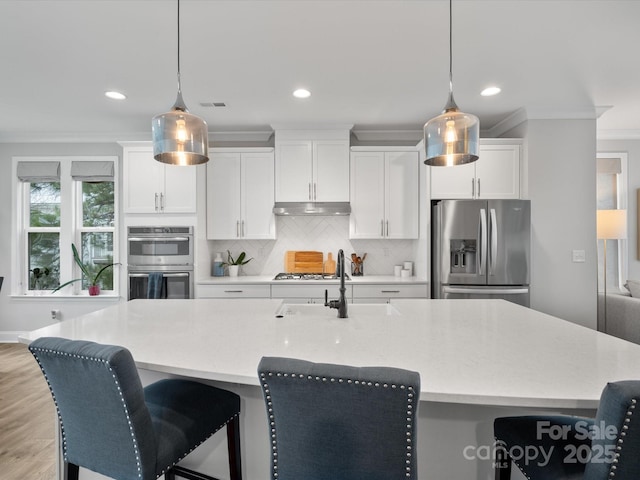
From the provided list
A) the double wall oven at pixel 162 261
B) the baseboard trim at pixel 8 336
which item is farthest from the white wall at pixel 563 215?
the baseboard trim at pixel 8 336

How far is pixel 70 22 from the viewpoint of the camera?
86.4 inches

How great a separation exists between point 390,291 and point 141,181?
9.62 feet

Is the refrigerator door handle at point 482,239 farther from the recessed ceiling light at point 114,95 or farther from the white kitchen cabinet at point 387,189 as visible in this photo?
the recessed ceiling light at point 114,95

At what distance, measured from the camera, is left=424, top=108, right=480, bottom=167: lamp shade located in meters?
1.78

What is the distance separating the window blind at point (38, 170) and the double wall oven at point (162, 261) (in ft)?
5.29

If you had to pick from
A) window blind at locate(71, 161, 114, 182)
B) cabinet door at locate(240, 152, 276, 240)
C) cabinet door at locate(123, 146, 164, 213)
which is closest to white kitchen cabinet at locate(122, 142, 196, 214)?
cabinet door at locate(123, 146, 164, 213)

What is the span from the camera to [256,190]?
4.19 metres

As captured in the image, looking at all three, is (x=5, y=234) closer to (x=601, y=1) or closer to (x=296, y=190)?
(x=296, y=190)

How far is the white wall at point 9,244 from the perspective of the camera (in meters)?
4.59

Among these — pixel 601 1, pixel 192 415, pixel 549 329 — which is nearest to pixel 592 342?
pixel 549 329

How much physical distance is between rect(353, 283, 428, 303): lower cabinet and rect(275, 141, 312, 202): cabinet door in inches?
45.9

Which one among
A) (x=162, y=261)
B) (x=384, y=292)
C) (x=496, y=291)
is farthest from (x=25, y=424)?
(x=496, y=291)

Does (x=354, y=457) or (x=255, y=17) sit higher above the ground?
(x=255, y=17)

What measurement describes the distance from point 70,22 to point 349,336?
7.88 feet
